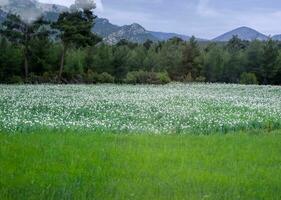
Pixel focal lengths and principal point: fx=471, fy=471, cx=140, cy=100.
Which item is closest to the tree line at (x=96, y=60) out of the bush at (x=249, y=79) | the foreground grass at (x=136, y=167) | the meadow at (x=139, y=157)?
the bush at (x=249, y=79)

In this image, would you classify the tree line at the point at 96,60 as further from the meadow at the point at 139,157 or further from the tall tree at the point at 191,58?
the meadow at the point at 139,157

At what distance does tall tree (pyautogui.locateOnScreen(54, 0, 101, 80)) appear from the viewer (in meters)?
53.5

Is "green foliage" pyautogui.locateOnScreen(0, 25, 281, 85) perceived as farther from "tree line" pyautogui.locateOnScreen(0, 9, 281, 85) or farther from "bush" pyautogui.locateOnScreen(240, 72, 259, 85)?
"bush" pyautogui.locateOnScreen(240, 72, 259, 85)

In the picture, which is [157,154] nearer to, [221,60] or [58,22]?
[58,22]

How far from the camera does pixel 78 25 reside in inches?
2125

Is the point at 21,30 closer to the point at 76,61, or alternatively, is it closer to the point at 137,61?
the point at 76,61

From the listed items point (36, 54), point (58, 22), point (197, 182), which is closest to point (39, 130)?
point (197, 182)

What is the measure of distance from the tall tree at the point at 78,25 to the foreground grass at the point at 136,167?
41729mm

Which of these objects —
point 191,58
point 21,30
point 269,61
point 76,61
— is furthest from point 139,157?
point 191,58

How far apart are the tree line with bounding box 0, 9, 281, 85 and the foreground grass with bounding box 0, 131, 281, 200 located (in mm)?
41074

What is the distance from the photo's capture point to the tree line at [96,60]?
53844 mm

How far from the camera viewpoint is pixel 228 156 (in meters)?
10.5

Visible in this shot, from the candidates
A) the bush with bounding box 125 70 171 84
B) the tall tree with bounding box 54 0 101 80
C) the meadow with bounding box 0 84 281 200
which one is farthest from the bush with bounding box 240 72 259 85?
the meadow with bounding box 0 84 281 200

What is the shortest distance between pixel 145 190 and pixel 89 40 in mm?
49413
